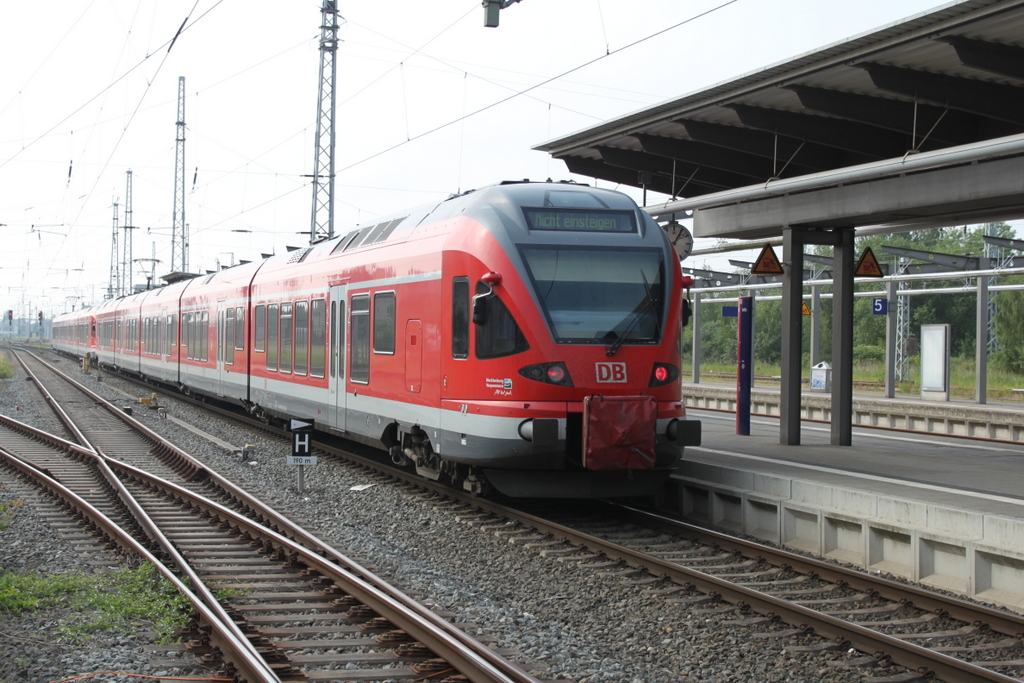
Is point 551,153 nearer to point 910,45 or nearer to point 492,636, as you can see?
point 910,45

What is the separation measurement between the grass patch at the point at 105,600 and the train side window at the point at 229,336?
13432 mm

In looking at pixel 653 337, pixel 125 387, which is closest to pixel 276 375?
pixel 653 337

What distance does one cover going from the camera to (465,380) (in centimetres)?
1015

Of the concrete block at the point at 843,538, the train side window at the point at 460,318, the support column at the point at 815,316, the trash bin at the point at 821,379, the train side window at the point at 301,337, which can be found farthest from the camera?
the trash bin at the point at 821,379

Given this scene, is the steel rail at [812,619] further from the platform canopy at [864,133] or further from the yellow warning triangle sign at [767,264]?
the yellow warning triangle sign at [767,264]

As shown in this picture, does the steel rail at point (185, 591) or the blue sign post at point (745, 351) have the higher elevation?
the blue sign post at point (745, 351)

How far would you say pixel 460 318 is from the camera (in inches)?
407

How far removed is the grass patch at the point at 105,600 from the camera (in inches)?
253

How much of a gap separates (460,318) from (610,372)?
1688 mm

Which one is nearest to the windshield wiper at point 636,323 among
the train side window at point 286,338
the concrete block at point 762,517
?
the concrete block at point 762,517

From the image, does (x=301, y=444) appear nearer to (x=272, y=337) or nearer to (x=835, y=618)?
(x=272, y=337)

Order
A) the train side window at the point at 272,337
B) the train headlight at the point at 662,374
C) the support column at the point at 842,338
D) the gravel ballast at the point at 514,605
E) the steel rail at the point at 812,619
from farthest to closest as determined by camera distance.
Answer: the train side window at the point at 272,337
the support column at the point at 842,338
the train headlight at the point at 662,374
the gravel ballast at the point at 514,605
the steel rail at the point at 812,619

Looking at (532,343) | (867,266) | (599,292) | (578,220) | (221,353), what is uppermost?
Answer: (578,220)

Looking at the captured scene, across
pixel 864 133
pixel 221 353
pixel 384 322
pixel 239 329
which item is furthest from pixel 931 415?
pixel 221 353
